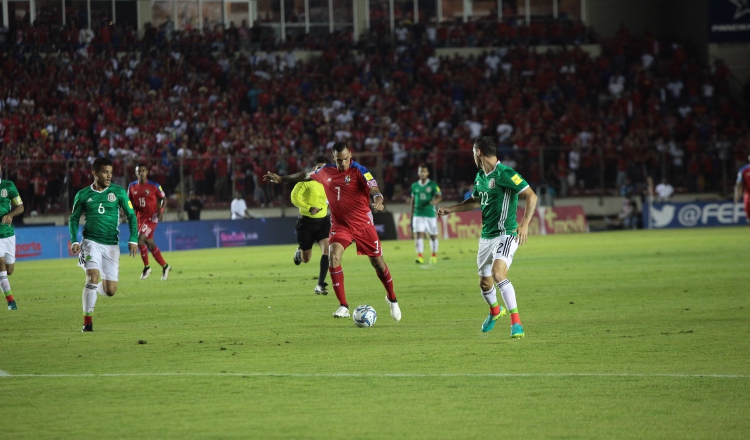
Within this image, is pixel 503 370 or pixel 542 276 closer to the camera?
pixel 503 370

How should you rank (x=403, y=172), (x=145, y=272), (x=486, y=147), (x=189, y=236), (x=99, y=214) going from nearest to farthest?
(x=486, y=147) < (x=99, y=214) < (x=145, y=272) < (x=189, y=236) < (x=403, y=172)

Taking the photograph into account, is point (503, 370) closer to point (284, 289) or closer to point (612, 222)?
point (284, 289)

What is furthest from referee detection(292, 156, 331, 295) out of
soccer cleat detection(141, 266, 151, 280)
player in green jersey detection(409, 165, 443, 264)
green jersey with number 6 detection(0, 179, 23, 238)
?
player in green jersey detection(409, 165, 443, 264)

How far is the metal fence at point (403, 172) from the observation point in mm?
35000

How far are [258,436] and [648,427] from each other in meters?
2.64

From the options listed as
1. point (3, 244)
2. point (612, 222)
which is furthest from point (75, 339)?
point (612, 222)

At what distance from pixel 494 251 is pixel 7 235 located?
881cm

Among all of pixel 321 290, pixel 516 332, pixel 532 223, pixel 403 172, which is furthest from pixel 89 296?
pixel 532 223

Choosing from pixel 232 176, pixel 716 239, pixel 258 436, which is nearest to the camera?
pixel 258 436

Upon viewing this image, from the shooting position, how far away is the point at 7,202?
685 inches

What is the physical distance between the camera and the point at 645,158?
43656 mm

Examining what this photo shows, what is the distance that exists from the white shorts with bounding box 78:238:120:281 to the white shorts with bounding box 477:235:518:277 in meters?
4.62

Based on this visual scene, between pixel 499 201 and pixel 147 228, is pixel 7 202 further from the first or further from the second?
pixel 499 201

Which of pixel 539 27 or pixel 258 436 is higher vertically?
pixel 539 27
